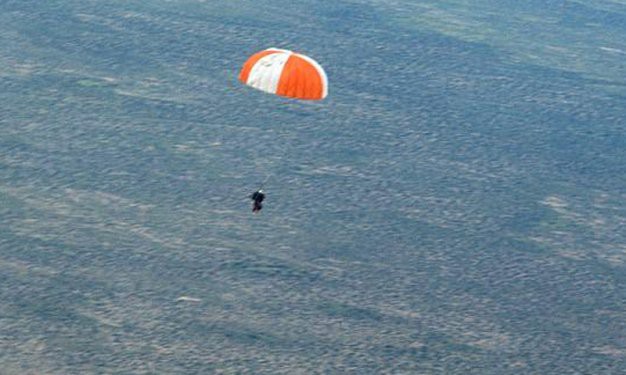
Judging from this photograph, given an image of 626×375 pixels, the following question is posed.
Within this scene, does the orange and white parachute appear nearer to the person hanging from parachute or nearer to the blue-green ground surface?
the person hanging from parachute

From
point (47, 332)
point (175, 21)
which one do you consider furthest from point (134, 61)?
point (47, 332)

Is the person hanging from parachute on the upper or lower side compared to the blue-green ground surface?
upper

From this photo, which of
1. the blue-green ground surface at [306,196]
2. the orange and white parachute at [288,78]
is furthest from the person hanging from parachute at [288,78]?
the blue-green ground surface at [306,196]

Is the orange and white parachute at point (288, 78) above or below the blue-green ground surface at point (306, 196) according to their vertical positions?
above

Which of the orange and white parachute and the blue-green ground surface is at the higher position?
the orange and white parachute

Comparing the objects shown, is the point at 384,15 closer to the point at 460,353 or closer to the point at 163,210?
the point at 163,210

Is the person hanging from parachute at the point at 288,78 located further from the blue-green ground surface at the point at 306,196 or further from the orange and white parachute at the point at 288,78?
the blue-green ground surface at the point at 306,196

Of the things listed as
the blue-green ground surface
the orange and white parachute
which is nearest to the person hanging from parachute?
the orange and white parachute
